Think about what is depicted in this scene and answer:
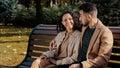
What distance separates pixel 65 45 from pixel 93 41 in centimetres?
86

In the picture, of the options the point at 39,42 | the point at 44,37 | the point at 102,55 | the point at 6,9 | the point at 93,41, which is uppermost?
the point at 93,41

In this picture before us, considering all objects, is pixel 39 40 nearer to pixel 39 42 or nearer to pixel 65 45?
pixel 39 42

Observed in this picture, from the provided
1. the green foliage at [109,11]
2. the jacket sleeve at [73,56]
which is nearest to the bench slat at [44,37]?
the jacket sleeve at [73,56]

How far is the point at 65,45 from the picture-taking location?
5.52 m

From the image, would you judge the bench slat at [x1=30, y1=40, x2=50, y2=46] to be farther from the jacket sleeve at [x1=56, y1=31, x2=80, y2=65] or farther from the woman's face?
the jacket sleeve at [x1=56, y1=31, x2=80, y2=65]

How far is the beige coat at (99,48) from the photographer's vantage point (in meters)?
4.54

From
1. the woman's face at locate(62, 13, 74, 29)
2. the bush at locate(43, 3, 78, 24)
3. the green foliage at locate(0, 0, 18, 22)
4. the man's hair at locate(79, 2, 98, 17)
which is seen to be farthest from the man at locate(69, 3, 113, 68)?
the green foliage at locate(0, 0, 18, 22)

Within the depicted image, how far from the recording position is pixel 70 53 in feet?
17.6

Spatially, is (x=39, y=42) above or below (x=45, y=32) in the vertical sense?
below

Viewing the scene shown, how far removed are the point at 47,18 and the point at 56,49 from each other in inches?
699

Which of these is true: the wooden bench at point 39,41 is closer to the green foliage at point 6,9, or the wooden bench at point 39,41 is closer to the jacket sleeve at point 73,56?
the jacket sleeve at point 73,56

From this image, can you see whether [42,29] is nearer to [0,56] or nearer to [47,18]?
[0,56]

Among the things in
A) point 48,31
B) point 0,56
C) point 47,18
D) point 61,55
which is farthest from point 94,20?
point 47,18

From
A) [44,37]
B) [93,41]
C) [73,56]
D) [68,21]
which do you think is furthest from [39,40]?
[93,41]
